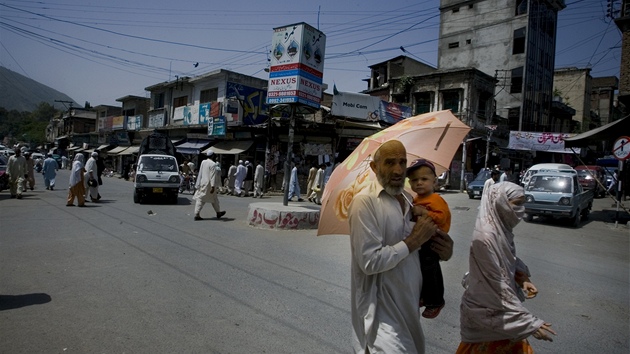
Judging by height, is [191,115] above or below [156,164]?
above

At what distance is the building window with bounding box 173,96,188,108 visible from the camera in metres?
32.4

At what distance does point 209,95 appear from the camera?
29.4 m

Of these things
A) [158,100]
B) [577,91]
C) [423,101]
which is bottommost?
[158,100]

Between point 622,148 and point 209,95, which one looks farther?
Answer: point 209,95

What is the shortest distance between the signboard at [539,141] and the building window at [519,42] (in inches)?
459

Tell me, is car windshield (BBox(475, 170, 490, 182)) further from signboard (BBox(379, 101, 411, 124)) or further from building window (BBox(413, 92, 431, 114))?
building window (BBox(413, 92, 431, 114))

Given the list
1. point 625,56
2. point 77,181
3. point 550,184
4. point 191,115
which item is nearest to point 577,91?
point 625,56

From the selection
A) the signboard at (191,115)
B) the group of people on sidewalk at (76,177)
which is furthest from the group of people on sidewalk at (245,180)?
the signboard at (191,115)

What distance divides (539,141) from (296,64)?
825 inches

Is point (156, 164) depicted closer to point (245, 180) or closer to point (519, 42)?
point (245, 180)

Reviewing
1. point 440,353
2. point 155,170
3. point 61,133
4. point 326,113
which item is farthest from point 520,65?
point 61,133

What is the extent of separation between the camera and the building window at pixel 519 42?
34.6m

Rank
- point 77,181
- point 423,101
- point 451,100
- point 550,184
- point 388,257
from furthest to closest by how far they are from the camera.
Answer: point 423,101, point 451,100, point 550,184, point 77,181, point 388,257

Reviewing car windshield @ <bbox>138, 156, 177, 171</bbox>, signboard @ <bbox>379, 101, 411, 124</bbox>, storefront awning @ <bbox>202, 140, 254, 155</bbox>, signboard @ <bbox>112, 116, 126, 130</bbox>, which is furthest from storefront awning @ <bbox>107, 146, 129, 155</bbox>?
signboard @ <bbox>379, 101, 411, 124</bbox>
